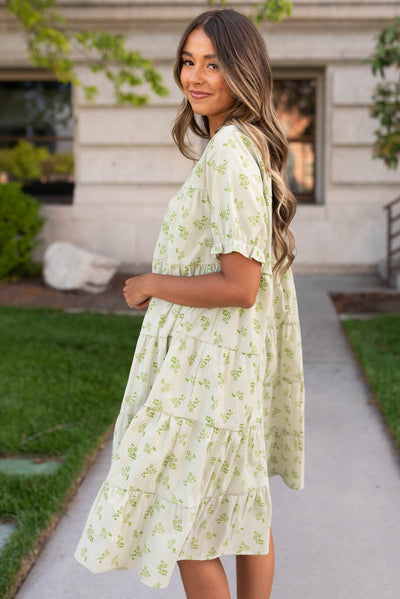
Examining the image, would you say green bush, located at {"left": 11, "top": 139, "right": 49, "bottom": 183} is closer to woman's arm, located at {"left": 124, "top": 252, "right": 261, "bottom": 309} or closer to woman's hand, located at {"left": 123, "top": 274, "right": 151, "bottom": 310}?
woman's hand, located at {"left": 123, "top": 274, "right": 151, "bottom": 310}

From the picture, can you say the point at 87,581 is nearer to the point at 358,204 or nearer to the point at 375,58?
the point at 375,58

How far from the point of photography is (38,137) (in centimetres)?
1140

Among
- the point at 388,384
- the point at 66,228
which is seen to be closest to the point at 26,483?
the point at 388,384

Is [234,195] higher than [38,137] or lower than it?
lower

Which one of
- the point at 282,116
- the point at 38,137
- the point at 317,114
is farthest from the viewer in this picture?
the point at 38,137

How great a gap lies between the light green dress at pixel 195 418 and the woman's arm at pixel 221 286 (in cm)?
4

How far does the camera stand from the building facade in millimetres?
10180

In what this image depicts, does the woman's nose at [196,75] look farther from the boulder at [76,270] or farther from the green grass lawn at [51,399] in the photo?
the boulder at [76,270]

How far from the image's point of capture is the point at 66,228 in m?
10.9

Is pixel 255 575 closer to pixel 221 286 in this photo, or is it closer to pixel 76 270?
pixel 221 286

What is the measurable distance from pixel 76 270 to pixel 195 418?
7.46 metres

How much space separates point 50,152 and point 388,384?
26.6 feet

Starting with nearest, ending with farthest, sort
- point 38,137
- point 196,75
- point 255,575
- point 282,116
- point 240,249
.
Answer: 1. point 240,249
2. point 196,75
3. point 255,575
4. point 282,116
5. point 38,137

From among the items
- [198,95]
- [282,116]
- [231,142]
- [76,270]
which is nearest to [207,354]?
[231,142]
